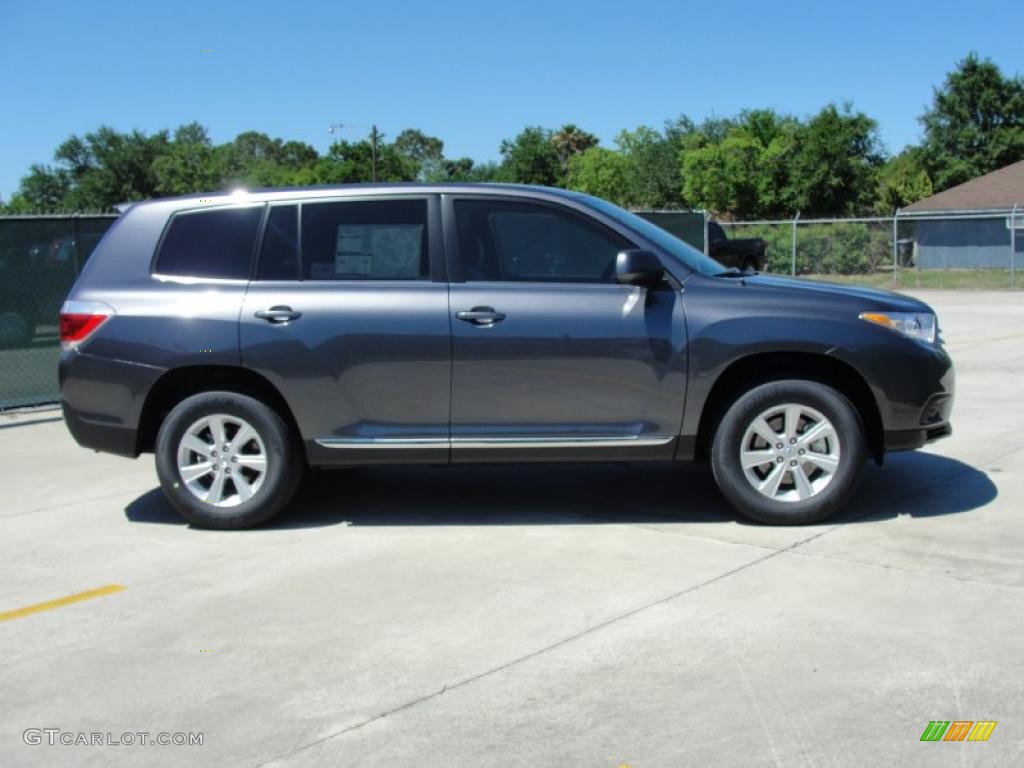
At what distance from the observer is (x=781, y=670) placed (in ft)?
13.4

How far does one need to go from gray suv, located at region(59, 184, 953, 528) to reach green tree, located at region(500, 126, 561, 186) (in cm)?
6873

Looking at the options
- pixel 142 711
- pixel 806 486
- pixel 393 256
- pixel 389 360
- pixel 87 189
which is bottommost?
pixel 142 711

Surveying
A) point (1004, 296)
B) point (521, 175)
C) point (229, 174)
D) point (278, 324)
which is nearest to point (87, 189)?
point (229, 174)

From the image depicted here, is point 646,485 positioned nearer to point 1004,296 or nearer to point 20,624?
point 20,624

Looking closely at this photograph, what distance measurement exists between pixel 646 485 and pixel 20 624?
389 cm

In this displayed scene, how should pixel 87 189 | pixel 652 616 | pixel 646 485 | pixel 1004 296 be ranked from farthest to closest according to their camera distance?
pixel 87 189, pixel 1004 296, pixel 646 485, pixel 652 616

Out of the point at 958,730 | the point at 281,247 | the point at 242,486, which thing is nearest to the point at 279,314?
the point at 281,247

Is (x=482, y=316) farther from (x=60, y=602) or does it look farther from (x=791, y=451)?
(x=60, y=602)

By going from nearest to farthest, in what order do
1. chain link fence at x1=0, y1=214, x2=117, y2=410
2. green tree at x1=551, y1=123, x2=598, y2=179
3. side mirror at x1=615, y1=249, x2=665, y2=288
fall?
side mirror at x1=615, y1=249, x2=665, y2=288, chain link fence at x1=0, y1=214, x2=117, y2=410, green tree at x1=551, y1=123, x2=598, y2=179

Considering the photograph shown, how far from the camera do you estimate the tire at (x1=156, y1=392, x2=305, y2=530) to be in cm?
618

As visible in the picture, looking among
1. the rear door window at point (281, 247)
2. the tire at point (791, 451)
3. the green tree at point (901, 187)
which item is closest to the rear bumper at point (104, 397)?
the rear door window at point (281, 247)

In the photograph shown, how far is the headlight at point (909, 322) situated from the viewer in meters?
5.97

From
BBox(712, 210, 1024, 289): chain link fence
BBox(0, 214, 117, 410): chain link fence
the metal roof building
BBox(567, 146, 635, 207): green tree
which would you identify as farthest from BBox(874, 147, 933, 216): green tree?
BBox(0, 214, 117, 410): chain link fence
